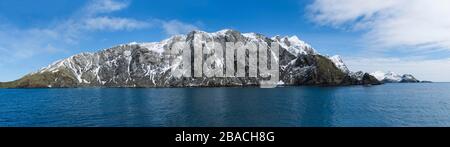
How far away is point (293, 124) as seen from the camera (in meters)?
75.1
